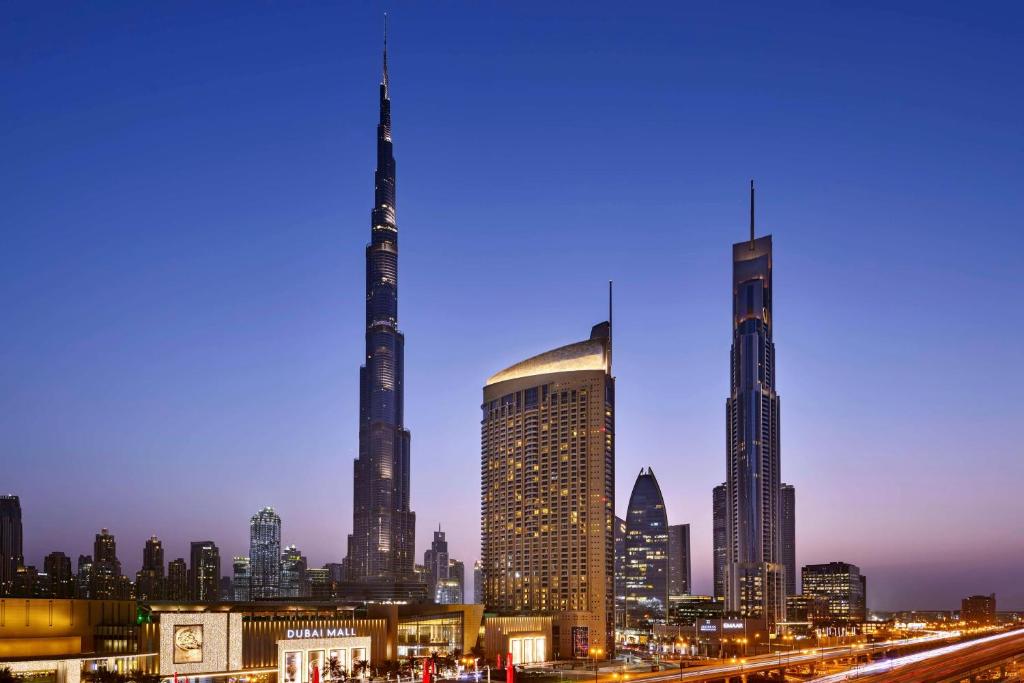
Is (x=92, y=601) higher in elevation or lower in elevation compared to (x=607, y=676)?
higher

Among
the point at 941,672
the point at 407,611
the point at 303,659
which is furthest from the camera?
Result: the point at 407,611

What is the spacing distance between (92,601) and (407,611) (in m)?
80.8

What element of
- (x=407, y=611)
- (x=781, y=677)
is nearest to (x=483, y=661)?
(x=407, y=611)

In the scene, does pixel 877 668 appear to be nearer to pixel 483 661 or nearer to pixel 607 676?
pixel 607 676

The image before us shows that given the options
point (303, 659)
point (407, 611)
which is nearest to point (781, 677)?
point (407, 611)

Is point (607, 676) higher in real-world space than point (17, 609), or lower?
lower

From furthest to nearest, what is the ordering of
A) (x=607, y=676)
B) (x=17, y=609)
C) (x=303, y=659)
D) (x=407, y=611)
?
1. (x=407, y=611)
2. (x=607, y=676)
3. (x=303, y=659)
4. (x=17, y=609)

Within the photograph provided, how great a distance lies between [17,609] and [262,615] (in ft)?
118

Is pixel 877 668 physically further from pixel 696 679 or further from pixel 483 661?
pixel 483 661

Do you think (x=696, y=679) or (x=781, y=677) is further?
(x=781, y=677)

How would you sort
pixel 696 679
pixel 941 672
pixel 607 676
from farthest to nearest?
pixel 941 672
pixel 607 676
pixel 696 679

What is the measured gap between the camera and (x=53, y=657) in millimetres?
111938

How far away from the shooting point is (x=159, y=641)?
120 meters

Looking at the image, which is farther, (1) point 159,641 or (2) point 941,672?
(2) point 941,672
